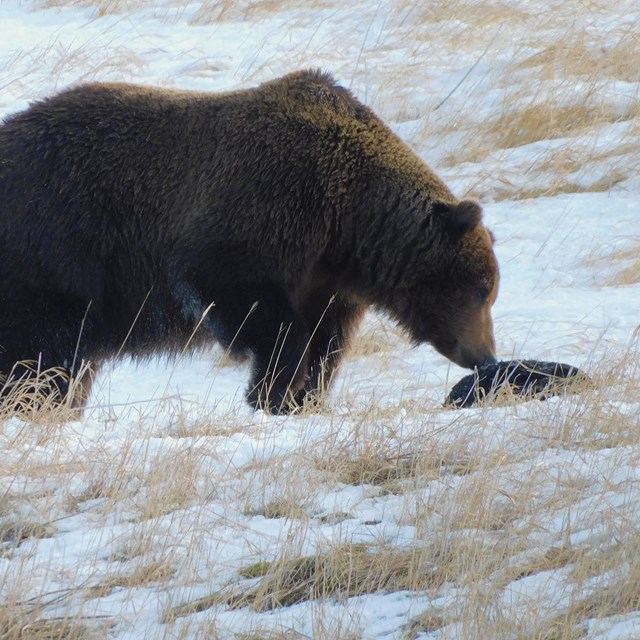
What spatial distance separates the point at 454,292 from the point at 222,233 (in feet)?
4.61

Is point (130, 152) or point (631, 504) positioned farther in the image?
point (130, 152)

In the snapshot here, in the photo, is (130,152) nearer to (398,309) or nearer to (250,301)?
(250,301)

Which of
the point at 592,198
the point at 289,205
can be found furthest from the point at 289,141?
the point at 592,198

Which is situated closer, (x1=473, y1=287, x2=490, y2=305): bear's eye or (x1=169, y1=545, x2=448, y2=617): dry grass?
(x1=169, y1=545, x2=448, y2=617): dry grass

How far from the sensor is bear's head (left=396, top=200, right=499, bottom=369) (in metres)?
6.56

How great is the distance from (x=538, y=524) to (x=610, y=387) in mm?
1687

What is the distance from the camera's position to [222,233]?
6234mm

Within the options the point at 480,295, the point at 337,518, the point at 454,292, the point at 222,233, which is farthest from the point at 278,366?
the point at 337,518

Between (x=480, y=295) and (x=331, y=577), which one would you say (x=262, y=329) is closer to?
(x=480, y=295)

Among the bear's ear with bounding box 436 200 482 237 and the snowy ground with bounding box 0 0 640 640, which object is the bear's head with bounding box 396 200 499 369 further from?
the snowy ground with bounding box 0 0 640 640

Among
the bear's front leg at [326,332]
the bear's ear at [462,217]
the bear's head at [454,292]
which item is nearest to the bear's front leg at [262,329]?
the bear's front leg at [326,332]

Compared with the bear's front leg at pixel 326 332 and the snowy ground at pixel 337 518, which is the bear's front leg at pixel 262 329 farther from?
the bear's front leg at pixel 326 332

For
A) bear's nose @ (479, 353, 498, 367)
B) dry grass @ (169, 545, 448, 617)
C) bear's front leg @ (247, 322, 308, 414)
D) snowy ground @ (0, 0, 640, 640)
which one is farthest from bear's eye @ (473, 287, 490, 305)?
dry grass @ (169, 545, 448, 617)

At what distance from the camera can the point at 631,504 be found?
3.88 m
